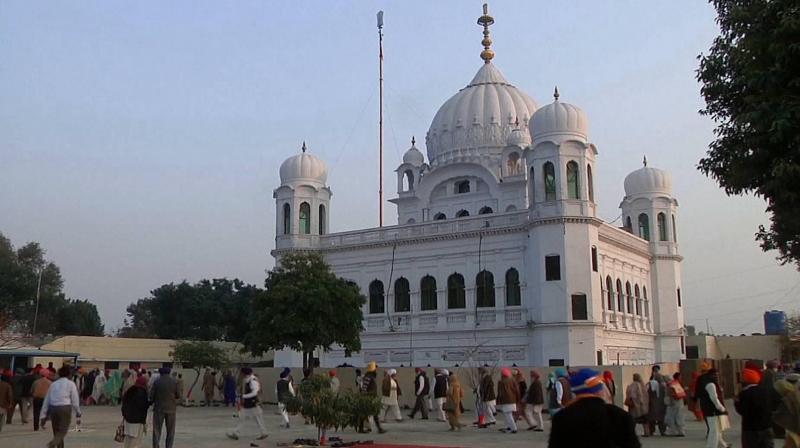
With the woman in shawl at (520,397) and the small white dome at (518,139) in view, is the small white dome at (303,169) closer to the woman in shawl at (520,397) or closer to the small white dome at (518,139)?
the small white dome at (518,139)

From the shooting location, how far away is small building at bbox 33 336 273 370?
4619 cm

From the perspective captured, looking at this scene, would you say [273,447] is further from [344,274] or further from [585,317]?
[344,274]

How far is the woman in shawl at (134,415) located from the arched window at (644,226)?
3802 cm

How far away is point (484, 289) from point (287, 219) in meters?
12.2

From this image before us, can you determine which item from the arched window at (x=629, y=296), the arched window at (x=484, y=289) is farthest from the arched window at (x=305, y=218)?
the arched window at (x=629, y=296)

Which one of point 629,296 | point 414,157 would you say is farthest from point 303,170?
point 629,296

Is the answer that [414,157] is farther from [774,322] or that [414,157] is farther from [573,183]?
[774,322]

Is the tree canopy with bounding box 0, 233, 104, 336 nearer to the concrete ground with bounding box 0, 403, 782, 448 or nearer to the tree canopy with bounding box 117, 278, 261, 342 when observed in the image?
the tree canopy with bounding box 117, 278, 261, 342

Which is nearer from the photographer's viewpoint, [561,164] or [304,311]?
[304,311]

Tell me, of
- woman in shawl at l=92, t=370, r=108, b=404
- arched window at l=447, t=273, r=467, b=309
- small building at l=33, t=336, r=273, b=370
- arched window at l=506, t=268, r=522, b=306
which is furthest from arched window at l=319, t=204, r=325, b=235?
woman in shawl at l=92, t=370, r=108, b=404

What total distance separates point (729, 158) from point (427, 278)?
79.7ft

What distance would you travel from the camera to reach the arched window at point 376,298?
38.9m

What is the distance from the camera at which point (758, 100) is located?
1234 cm

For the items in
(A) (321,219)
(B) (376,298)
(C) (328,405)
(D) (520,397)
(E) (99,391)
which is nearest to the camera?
(C) (328,405)
